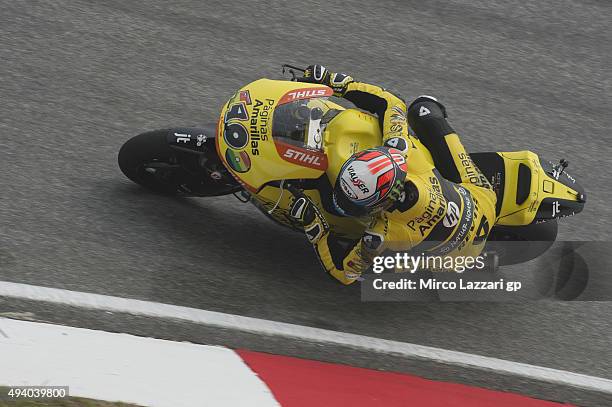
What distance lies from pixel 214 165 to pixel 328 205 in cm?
79

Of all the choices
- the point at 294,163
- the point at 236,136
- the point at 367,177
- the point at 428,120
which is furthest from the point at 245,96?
the point at 428,120

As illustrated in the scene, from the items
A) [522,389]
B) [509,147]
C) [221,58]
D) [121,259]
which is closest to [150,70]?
[221,58]

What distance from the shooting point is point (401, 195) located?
17.8ft

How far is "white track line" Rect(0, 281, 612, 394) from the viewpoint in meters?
5.23

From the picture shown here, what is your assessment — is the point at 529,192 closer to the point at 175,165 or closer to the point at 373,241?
the point at 373,241

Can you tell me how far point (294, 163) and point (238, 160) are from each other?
0.34 m

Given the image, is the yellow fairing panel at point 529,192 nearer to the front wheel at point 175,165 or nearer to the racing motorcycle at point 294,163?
the racing motorcycle at point 294,163

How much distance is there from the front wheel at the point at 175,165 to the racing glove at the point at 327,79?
29.7 inches

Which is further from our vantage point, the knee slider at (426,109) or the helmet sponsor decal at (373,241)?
the knee slider at (426,109)

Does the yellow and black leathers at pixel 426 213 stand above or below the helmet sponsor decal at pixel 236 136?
below

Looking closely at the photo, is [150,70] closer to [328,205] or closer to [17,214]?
[17,214]

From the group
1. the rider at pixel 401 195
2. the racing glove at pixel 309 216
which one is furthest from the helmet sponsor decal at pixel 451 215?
the racing glove at pixel 309 216

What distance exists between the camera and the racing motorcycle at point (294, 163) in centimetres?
560

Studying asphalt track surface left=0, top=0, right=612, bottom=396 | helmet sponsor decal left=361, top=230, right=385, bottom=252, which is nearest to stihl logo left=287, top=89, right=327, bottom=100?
helmet sponsor decal left=361, top=230, right=385, bottom=252
